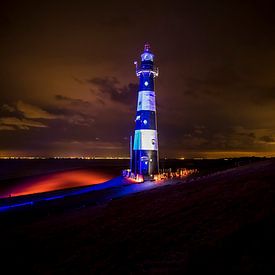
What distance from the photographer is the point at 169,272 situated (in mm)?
6227

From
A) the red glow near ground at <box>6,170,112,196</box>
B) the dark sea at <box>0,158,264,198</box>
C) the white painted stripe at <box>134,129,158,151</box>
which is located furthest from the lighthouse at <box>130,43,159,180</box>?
the red glow near ground at <box>6,170,112,196</box>

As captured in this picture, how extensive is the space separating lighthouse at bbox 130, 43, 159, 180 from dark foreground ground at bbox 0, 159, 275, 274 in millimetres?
17338

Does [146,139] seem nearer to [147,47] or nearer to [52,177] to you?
[147,47]

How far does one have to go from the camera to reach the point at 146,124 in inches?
1225

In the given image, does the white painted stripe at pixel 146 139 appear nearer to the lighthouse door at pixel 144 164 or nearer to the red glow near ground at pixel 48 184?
the lighthouse door at pixel 144 164

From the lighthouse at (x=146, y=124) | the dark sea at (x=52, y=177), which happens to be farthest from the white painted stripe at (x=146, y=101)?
the dark sea at (x=52, y=177)

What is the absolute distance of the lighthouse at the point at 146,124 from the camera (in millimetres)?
31141

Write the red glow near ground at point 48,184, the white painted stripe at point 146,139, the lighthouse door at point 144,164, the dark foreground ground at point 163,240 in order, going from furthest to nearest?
the red glow near ground at point 48,184, the lighthouse door at point 144,164, the white painted stripe at point 146,139, the dark foreground ground at point 163,240

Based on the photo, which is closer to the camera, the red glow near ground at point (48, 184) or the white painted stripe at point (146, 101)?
the white painted stripe at point (146, 101)

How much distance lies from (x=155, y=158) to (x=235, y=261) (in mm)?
26383

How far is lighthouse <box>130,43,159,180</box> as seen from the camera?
31141 mm

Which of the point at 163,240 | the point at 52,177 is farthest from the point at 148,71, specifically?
the point at 52,177

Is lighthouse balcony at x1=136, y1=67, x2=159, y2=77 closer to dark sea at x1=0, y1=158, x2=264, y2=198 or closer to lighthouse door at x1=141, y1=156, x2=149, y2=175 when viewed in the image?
lighthouse door at x1=141, y1=156, x2=149, y2=175

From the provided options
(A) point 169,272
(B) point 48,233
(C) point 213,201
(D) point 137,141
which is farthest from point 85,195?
(A) point 169,272
